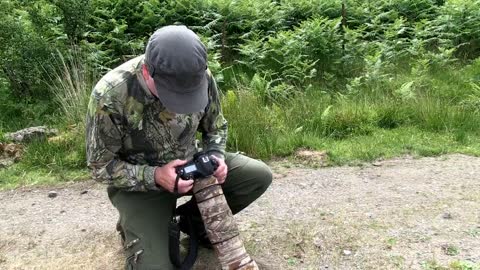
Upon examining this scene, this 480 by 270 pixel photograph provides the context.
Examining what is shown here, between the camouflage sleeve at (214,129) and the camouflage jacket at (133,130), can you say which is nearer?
the camouflage jacket at (133,130)

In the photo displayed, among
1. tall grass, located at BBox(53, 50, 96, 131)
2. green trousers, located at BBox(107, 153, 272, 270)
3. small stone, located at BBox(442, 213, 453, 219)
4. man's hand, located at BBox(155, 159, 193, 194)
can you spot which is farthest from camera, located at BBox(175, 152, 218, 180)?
tall grass, located at BBox(53, 50, 96, 131)

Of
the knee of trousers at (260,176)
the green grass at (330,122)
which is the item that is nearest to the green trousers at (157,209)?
the knee of trousers at (260,176)

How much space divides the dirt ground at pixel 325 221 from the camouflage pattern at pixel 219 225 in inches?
16.3

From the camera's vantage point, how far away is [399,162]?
5086 millimetres

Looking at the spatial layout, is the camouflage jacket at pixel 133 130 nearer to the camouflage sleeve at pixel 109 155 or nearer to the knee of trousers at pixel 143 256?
the camouflage sleeve at pixel 109 155

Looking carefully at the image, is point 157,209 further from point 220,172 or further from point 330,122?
point 330,122

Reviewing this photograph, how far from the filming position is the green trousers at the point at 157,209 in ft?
10.2

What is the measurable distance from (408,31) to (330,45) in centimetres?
180

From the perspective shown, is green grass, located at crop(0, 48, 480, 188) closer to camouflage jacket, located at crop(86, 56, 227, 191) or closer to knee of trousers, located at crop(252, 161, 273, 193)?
knee of trousers, located at crop(252, 161, 273, 193)

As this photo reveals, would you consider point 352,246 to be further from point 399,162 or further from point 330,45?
point 330,45

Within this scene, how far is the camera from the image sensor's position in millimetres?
3023

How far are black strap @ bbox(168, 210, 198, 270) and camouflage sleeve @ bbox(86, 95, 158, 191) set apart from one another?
315mm

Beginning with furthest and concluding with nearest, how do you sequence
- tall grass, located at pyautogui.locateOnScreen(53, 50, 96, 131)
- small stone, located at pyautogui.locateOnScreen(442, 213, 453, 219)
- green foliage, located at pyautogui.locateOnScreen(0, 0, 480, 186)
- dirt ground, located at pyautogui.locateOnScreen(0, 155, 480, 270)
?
tall grass, located at pyautogui.locateOnScreen(53, 50, 96, 131) → green foliage, located at pyautogui.locateOnScreen(0, 0, 480, 186) → small stone, located at pyautogui.locateOnScreen(442, 213, 453, 219) → dirt ground, located at pyautogui.locateOnScreen(0, 155, 480, 270)

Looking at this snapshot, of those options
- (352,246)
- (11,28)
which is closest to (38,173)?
(11,28)
